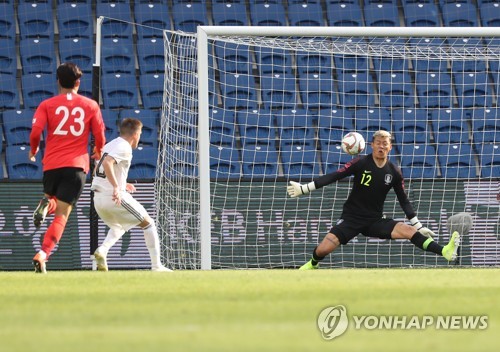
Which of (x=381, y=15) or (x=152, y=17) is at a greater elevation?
(x=381, y=15)

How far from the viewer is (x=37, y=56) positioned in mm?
19969

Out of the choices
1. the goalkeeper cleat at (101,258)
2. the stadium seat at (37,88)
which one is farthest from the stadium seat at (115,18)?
the goalkeeper cleat at (101,258)

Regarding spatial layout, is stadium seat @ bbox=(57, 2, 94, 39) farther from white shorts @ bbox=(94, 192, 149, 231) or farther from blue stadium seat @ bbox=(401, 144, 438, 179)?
white shorts @ bbox=(94, 192, 149, 231)

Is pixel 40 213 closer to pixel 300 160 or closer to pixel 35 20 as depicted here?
pixel 300 160

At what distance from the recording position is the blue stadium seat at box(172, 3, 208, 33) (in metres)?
21.2

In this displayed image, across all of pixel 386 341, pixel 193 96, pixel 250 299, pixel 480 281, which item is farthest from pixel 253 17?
pixel 386 341

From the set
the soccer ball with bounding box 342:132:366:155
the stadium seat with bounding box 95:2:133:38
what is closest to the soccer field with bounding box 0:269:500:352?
the soccer ball with bounding box 342:132:366:155

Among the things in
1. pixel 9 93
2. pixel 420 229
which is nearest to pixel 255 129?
pixel 9 93

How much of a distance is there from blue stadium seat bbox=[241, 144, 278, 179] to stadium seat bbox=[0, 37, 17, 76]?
16.1 ft

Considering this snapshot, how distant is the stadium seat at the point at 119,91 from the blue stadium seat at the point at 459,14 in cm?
625

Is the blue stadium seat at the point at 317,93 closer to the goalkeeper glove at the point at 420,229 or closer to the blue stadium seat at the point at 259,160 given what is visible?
the blue stadium seat at the point at 259,160

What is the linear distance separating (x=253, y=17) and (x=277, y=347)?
17418 millimetres

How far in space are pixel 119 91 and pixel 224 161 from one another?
3.40m

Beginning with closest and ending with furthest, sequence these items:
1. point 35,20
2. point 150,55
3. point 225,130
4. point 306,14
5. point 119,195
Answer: point 119,195 < point 225,130 < point 150,55 < point 35,20 < point 306,14
